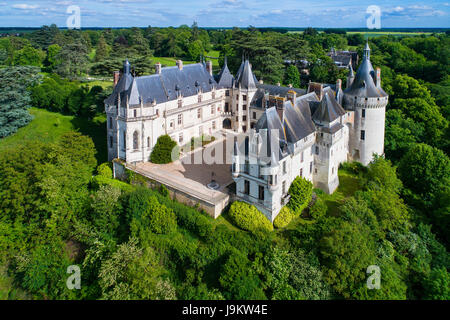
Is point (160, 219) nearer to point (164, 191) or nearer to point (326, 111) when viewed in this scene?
point (164, 191)

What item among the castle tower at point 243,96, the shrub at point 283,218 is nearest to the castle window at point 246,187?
the shrub at point 283,218

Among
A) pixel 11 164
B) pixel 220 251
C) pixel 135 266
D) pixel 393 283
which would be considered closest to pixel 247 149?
pixel 220 251

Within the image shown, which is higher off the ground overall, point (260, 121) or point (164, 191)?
point (260, 121)

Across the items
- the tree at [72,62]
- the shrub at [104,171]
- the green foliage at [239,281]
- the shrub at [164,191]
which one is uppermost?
the tree at [72,62]

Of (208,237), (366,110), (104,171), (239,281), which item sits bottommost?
(239,281)

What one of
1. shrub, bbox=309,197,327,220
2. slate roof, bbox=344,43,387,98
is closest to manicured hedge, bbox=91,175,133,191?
shrub, bbox=309,197,327,220

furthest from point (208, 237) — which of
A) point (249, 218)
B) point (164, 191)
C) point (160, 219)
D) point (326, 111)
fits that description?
point (326, 111)

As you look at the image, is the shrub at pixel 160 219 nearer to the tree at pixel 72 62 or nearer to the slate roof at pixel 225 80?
the slate roof at pixel 225 80
